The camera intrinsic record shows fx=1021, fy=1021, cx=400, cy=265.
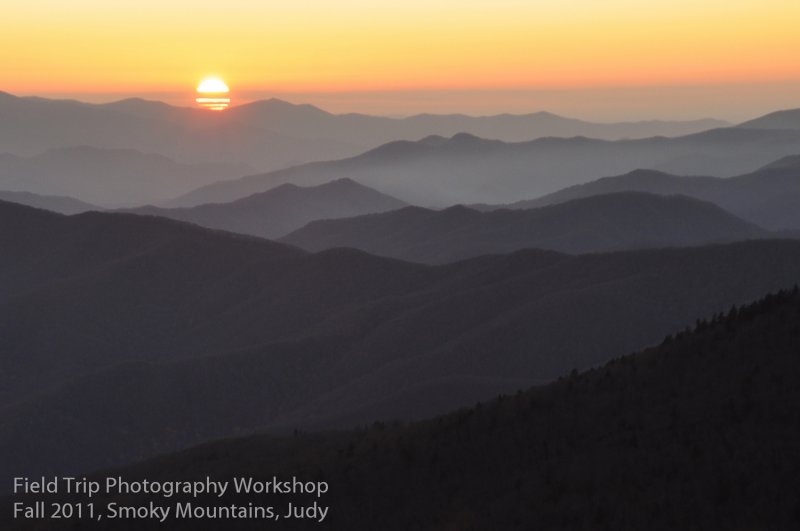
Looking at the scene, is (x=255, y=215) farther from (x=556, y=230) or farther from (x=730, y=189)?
(x=730, y=189)

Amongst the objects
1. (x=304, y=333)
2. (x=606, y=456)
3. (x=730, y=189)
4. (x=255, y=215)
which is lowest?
(x=606, y=456)

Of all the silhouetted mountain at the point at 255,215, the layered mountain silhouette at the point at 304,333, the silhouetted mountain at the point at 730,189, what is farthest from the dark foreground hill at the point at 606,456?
the silhouetted mountain at the point at 255,215

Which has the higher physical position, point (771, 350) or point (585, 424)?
point (771, 350)

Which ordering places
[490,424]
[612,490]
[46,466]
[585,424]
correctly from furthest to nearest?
[46,466] → [490,424] → [585,424] → [612,490]

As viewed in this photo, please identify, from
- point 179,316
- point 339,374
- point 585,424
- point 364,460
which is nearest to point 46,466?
point 339,374

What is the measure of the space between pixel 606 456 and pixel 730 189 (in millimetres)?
172801

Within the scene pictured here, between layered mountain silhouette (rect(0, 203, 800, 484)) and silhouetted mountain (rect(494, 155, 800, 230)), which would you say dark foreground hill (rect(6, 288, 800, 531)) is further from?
silhouetted mountain (rect(494, 155, 800, 230))

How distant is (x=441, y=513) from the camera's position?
15.5 metres

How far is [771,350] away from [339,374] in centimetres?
3835

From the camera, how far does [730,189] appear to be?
586ft

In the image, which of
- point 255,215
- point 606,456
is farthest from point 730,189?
point 606,456

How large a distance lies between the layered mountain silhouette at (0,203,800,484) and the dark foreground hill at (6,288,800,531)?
1980 cm

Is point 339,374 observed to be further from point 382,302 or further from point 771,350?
point 771,350

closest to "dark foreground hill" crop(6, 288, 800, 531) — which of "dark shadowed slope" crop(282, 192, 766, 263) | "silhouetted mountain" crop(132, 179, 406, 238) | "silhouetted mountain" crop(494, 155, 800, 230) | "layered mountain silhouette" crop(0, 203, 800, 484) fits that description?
"layered mountain silhouette" crop(0, 203, 800, 484)
